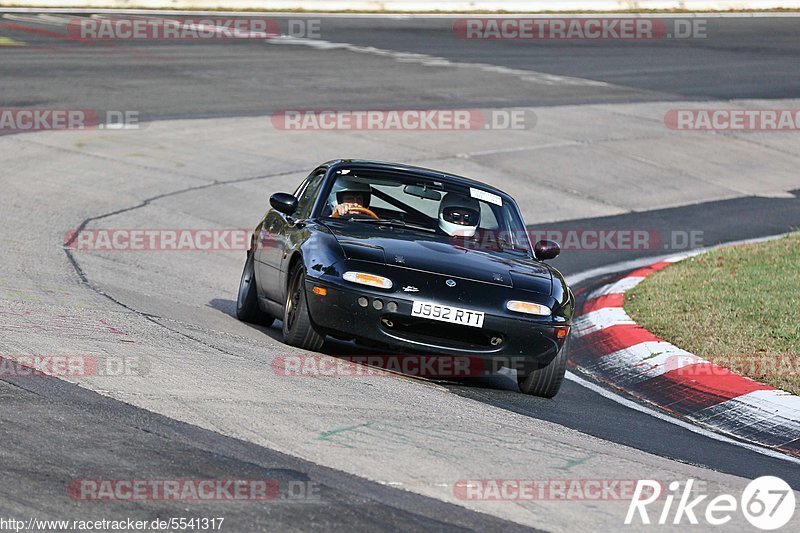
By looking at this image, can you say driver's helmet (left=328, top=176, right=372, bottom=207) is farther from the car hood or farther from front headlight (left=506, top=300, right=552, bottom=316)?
front headlight (left=506, top=300, right=552, bottom=316)

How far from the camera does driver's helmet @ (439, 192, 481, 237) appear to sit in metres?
9.19

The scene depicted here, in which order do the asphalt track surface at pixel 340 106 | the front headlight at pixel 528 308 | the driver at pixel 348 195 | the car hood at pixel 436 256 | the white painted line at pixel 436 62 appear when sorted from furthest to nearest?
the white painted line at pixel 436 62 → the driver at pixel 348 195 → the car hood at pixel 436 256 → the front headlight at pixel 528 308 → the asphalt track surface at pixel 340 106

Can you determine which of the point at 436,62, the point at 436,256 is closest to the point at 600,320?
the point at 436,256

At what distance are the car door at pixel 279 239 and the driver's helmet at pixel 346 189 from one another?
165mm

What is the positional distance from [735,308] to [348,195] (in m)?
3.28

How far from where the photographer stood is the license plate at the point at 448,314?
7.86 meters

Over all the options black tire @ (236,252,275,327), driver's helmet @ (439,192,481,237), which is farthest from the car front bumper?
black tire @ (236,252,275,327)

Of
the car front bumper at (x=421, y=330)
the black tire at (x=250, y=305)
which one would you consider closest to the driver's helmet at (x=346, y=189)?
the black tire at (x=250, y=305)

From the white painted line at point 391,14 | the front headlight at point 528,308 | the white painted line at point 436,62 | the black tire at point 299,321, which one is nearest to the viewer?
the front headlight at point 528,308

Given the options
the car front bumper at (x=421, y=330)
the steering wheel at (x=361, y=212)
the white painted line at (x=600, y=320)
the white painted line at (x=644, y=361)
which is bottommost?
the white painted line at (x=600, y=320)

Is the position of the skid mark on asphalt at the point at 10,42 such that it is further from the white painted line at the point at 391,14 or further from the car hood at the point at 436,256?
the car hood at the point at 436,256

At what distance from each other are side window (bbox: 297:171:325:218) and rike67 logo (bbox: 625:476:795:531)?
4.28 metres

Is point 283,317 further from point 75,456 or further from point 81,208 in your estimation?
point 81,208

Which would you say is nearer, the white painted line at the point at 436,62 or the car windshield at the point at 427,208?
the car windshield at the point at 427,208
